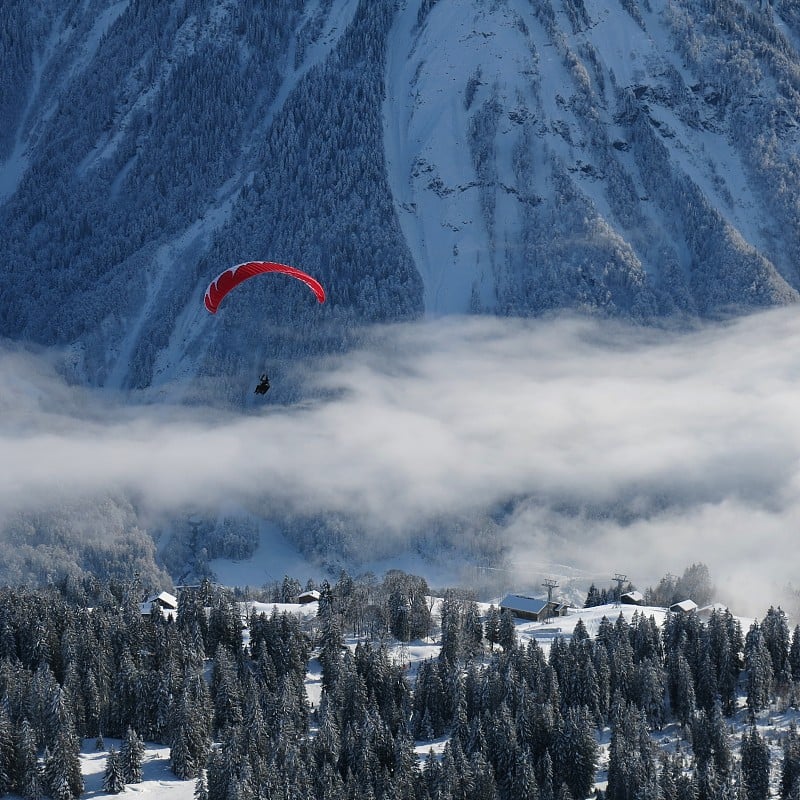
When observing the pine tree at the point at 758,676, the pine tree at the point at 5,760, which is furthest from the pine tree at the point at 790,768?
the pine tree at the point at 5,760

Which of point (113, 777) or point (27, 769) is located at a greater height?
point (27, 769)

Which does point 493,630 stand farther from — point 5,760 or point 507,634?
point 5,760

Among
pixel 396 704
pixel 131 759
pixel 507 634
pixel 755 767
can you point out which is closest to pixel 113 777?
pixel 131 759

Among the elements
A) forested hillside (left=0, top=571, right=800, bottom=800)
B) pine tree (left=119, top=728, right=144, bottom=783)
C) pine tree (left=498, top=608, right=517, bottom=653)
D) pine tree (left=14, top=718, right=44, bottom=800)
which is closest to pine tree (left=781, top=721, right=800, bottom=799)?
forested hillside (left=0, top=571, right=800, bottom=800)

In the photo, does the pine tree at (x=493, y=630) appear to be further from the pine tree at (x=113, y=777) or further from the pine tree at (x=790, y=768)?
the pine tree at (x=113, y=777)

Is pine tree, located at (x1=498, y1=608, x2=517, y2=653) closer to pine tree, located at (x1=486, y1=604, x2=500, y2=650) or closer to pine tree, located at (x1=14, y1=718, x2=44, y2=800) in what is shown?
pine tree, located at (x1=486, y1=604, x2=500, y2=650)

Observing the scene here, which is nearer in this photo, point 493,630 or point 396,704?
point 396,704

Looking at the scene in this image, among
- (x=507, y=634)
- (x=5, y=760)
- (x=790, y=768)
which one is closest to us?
(x=790, y=768)

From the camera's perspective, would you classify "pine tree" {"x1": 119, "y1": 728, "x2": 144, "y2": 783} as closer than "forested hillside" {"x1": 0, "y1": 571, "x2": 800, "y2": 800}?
No
